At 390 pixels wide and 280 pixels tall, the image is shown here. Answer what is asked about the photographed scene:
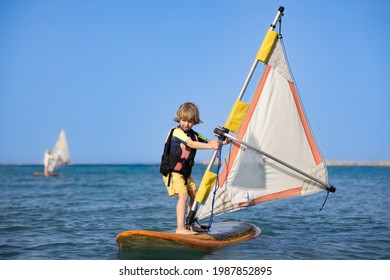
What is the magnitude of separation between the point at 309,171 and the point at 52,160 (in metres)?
47.2

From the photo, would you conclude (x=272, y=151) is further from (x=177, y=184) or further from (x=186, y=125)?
(x=177, y=184)

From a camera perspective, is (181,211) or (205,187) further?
(205,187)

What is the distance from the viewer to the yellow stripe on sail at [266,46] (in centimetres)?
891

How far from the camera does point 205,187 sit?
8586 mm

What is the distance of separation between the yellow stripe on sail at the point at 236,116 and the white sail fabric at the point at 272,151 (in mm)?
476

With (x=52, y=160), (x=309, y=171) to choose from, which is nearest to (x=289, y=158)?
(x=309, y=171)

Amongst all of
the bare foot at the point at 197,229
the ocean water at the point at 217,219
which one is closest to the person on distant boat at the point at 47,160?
the ocean water at the point at 217,219

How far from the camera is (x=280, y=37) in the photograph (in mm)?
9055

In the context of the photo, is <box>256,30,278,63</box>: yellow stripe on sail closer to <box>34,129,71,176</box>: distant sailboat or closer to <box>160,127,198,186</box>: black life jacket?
<box>160,127,198,186</box>: black life jacket

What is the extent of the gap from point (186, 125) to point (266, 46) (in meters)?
2.18

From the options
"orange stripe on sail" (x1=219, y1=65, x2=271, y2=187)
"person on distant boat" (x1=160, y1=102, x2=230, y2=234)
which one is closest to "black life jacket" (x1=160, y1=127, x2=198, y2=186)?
"person on distant boat" (x1=160, y1=102, x2=230, y2=234)

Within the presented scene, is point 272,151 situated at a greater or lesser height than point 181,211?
greater

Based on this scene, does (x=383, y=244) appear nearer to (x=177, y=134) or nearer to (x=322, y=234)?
(x=322, y=234)

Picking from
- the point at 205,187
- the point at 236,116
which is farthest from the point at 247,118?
the point at 205,187
